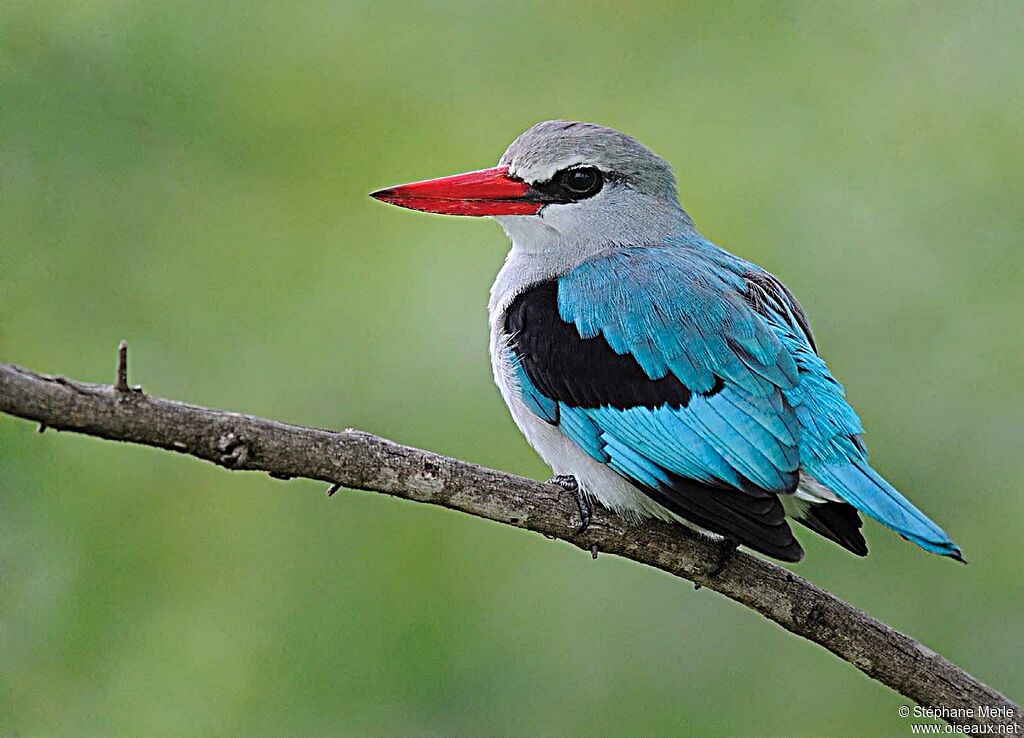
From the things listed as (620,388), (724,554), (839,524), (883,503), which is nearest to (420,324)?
(620,388)

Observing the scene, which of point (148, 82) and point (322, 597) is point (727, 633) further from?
point (148, 82)

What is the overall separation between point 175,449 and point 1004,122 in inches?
141

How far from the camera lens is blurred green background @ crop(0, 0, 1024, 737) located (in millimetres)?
3809

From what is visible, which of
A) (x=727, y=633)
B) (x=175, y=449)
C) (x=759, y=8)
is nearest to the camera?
(x=175, y=449)

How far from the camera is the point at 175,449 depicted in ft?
7.64

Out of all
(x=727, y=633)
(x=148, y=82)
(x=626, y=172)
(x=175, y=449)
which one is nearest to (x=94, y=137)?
(x=148, y=82)

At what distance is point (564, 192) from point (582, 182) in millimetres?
63

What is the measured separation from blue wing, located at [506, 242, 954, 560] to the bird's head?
21 cm

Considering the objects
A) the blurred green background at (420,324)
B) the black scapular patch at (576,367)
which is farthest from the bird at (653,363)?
the blurred green background at (420,324)

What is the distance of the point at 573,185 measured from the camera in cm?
368

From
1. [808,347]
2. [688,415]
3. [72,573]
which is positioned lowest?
[72,573]

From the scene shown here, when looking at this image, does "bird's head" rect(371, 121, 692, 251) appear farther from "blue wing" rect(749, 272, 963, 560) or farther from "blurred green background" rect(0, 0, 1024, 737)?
"blurred green background" rect(0, 0, 1024, 737)

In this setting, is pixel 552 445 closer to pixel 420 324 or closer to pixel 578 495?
pixel 578 495

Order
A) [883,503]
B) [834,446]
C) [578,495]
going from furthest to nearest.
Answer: [578,495], [834,446], [883,503]
